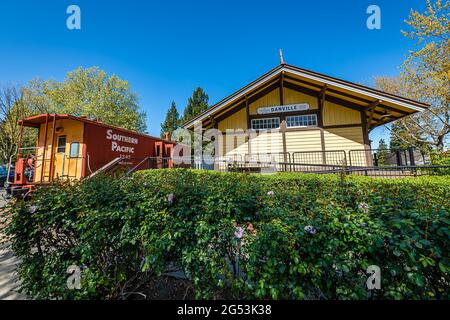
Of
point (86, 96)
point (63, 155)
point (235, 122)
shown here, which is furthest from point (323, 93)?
point (86, 96)

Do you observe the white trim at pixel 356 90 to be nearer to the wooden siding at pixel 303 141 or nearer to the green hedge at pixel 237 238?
the wooden siding at pixel 303 141

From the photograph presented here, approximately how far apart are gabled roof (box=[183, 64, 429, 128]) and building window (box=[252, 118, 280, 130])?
7.11 ft

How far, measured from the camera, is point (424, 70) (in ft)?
49.6

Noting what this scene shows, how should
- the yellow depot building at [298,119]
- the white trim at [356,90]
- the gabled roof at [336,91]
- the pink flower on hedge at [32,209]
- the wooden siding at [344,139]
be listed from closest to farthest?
the pink flower on hedge at [32,209], the white trim at [356,90], the gabled roof at [336,91], the yellow depot building at [298,119], the wooden siding at [344,139]

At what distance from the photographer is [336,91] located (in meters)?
10.6

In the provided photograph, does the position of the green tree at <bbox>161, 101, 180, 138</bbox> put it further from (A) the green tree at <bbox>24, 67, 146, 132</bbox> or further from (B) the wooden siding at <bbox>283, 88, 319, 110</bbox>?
(B) the wooden siding at <bbox>283, 88, 319, 110</bbox>

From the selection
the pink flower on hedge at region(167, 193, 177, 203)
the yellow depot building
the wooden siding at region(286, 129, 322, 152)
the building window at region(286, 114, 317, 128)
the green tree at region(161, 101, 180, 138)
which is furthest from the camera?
the green tree at region(161, 101, 180, 138)

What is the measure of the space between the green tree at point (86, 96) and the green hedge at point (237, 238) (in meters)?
29.9

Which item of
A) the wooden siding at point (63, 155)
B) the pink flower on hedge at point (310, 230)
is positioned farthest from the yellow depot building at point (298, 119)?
the pink flower on hedge at point (310, 230)

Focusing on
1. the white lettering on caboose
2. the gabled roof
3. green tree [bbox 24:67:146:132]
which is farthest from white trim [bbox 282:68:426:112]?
green tree [bbox 24:67:146:132]

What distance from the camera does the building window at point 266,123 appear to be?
11.7 meters

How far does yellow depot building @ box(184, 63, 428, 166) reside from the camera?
10.3 metres

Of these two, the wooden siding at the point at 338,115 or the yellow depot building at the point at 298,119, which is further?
the wooden siding at the point at 338,115

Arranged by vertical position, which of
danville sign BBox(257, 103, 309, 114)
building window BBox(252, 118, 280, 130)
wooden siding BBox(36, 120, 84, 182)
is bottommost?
wooden siding BBox(36, 120, 84, 182)
